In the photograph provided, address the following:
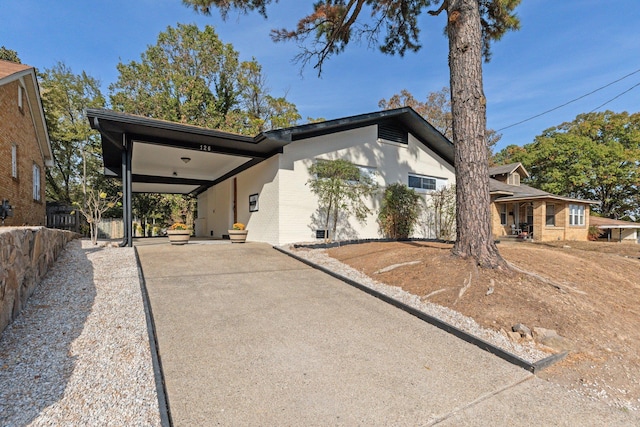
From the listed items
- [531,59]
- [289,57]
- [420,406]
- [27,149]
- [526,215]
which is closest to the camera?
[420,406]

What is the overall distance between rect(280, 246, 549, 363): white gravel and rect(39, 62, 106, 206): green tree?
22.0 m

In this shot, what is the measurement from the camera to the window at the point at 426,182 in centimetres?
1210

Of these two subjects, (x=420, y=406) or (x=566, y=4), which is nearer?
(x=420, y=406)

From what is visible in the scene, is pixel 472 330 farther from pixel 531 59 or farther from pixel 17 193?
pixel 531 59

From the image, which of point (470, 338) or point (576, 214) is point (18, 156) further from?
point (576, 214)

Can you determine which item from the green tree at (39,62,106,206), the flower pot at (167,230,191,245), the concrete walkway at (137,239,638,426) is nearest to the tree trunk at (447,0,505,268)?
the concrete walkway at (137,239,638,426)

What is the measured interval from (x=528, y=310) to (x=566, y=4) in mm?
10389

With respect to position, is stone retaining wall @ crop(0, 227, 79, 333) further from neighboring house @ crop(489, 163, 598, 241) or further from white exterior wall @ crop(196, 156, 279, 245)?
neighboring house @ crop(489, 163, 598, 241)

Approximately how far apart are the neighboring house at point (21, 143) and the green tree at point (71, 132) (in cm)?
1035

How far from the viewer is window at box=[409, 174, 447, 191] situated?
12102mm

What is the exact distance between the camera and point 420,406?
2.18 meters

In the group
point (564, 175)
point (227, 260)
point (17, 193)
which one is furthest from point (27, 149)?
point (564, 175)

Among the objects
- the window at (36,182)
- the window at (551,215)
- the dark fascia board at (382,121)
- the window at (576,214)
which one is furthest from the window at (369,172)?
the window at (576,214)

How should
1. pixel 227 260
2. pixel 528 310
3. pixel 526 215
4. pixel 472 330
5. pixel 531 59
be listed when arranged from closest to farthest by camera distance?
1. pixel 472 330
2. pixel 528 310
3. pixel 227 260
4. pixel 531 59
5. pixel 526 215
